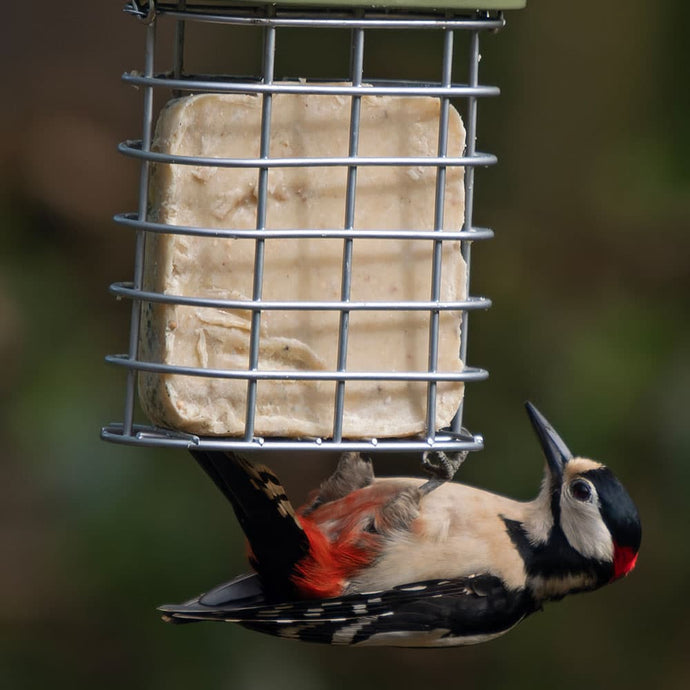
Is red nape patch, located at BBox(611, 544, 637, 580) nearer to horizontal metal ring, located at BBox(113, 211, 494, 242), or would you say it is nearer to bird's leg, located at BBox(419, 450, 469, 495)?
bird's leg, located at BBox(419, 450, 469, 495)

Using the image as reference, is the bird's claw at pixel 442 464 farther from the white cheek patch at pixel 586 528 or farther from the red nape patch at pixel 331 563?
the white cheek patch at pixel 586 528

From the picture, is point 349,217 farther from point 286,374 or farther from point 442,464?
point 442,464

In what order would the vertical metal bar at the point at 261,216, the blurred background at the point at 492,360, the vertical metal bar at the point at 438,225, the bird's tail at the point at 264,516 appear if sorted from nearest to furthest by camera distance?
the vertical metal bar at the point at 261,216
the vertical metal bar at the point at 438,225
the bird's tail at the point at 264,516
the blurred background at the point at 492,360

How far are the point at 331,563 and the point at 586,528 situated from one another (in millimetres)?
702

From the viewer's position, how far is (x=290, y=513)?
3602mm

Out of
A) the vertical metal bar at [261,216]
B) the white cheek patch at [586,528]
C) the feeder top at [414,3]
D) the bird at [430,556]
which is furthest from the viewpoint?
the white cheek patch at [586,528]

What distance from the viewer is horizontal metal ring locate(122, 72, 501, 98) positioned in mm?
2881

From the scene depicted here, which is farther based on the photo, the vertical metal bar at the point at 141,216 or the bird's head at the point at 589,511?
the bird's head at the point at 589,511

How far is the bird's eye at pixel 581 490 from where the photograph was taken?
3870 mm

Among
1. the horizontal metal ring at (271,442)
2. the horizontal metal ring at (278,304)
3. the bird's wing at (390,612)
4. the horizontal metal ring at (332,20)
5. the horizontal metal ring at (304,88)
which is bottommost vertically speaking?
the bird's wing at (390,612)

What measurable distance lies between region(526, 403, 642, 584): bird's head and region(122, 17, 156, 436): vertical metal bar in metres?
1.15

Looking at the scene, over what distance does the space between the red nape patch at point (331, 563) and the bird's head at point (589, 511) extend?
0.52 meters

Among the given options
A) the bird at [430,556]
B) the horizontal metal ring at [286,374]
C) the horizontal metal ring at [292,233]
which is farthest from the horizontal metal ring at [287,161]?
the bird at [430,556]

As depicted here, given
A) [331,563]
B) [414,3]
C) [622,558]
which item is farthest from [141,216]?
[622,558]
